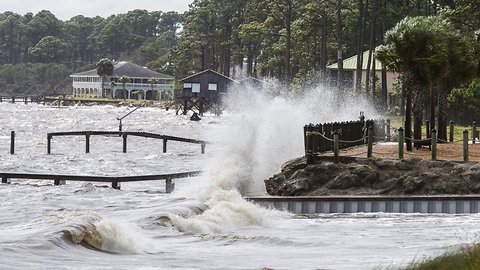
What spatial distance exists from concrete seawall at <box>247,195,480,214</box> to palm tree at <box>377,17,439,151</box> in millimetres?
11627

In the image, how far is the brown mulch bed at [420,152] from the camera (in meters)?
36.5

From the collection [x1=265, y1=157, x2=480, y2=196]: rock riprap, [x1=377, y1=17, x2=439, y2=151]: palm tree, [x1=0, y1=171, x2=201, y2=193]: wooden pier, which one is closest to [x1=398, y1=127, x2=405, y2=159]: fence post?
[x1=265, y1=157, x2=480, y2=196]: rock riprap

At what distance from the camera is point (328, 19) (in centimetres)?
11062

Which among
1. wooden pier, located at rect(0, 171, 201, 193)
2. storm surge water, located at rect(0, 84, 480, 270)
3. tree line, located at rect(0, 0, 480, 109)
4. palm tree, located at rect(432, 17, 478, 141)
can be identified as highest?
tree line, located at rect(0, 0, 480, 109)

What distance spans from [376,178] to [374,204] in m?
2.06

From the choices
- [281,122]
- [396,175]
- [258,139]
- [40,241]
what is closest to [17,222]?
[40,241]

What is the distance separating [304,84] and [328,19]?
23.5 feet

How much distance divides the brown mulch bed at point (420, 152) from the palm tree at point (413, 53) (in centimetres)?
152

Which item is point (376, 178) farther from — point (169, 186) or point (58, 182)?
point (58, 182)

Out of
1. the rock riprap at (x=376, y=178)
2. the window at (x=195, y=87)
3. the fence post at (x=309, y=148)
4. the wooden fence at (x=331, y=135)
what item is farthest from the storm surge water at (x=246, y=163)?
the window at (x=195, y=87)

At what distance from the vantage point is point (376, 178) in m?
32.8

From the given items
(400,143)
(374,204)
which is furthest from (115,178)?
(374,204)

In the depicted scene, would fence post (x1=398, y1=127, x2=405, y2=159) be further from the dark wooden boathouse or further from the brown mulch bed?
the dark wooden boathouse

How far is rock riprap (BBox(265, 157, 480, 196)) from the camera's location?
1261 inches
